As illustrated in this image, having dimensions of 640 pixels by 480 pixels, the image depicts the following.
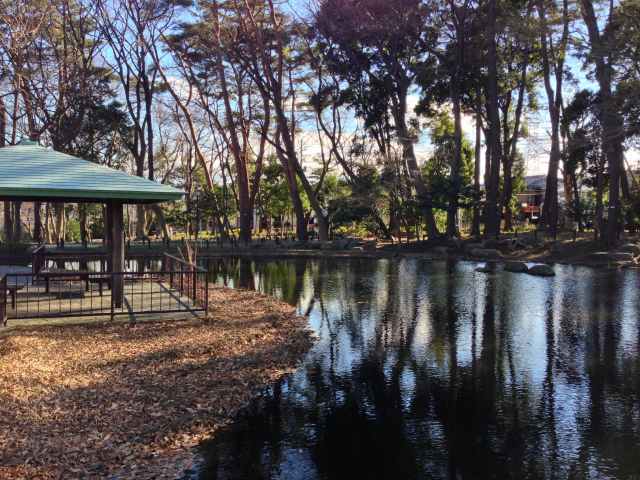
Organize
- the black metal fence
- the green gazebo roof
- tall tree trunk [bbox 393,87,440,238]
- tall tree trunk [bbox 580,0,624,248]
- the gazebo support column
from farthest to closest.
Answer: tall tree trunk [bbox 393,87,440,238] < tall tree trunk [bbox 580,0,624,248] < the gazebo support column < the black metal fence < the green gazebo roof

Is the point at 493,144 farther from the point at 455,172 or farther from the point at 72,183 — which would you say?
the point at 72,183

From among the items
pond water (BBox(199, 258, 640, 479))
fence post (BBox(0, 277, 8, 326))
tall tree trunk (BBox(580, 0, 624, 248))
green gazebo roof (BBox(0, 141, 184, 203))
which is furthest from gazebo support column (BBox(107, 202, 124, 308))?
tall tree trunk (BBox(580, 0, 624, 248))

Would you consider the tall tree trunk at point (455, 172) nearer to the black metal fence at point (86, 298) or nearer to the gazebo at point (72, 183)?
Answer: the black metal fence at point (86, 298)

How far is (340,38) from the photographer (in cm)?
2722

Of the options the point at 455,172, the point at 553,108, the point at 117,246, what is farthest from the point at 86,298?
the point at 553,108

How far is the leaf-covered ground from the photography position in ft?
14.9

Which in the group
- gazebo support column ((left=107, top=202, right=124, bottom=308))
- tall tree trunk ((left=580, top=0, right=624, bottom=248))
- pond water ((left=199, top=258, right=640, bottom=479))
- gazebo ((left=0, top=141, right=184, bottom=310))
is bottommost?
pond water ((left=199, top=258, right=640, bottom=479))

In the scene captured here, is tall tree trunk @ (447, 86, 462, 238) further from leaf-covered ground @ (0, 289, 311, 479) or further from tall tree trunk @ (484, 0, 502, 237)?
leaf-covered ground @ (0, 289, 311, 479)

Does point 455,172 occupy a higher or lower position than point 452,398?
higher

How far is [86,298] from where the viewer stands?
36.6ft

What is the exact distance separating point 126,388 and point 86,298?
18.5ft

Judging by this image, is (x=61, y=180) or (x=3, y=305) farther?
(x=61, y=180)

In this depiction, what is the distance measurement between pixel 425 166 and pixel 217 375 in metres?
32.1

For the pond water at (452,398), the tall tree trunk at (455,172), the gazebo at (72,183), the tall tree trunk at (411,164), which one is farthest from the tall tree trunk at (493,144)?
the gazebo at (72,183)
